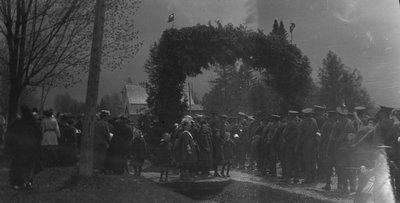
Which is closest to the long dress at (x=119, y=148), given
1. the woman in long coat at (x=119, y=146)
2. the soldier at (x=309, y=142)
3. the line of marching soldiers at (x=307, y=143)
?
the woman in long coat at (x=119, y=146)

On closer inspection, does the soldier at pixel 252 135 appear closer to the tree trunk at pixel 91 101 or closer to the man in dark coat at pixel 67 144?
the man in dark coat at pixel 67 144

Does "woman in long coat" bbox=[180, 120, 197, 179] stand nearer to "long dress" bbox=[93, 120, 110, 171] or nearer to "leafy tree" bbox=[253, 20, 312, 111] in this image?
"long dress" bbox=[93, 120, 110, 171]

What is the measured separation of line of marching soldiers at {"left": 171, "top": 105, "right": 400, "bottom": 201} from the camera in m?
9.40

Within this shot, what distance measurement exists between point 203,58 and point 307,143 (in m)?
6.49

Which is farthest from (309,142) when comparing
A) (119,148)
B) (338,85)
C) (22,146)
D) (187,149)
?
(338,85)

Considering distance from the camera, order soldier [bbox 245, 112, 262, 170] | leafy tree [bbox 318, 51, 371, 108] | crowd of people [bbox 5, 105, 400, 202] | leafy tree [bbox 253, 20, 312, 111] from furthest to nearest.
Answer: leafy tree [bbox 318, 51, 371, 108] < leafy tree [bbox 253, 20, 312, 111] < soldier [bbox 245, 112, 262, 170] < crowd of people [bbox 5, 105, 400, 202]

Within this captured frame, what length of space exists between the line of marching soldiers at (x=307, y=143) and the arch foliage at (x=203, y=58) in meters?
2.34

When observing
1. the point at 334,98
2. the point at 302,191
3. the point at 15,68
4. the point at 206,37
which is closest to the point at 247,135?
the point at 206,37

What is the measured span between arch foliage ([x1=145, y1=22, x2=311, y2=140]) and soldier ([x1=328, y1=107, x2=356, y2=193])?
7.23 meters

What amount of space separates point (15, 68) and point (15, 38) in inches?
40.6

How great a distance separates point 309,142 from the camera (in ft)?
42.4

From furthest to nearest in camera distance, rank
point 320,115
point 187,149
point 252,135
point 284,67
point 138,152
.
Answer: point 284,67
point 252,135
point 138,152
point 320,115
point 187,149

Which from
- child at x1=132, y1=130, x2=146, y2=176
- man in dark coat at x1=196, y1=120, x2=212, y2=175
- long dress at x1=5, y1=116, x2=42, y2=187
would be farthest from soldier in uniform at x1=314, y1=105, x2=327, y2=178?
long dress at x1=5, y1=116, x2=42, y2=187

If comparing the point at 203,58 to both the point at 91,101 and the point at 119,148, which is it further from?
the point at 91,101
